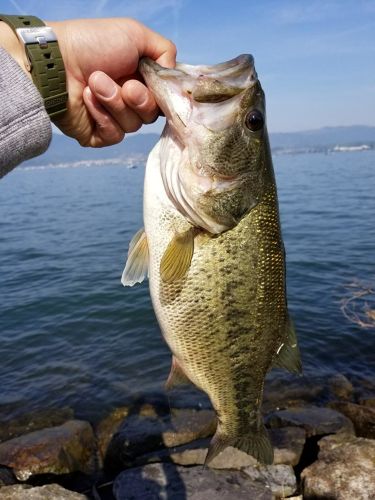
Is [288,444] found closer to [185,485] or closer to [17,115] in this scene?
[185,485]

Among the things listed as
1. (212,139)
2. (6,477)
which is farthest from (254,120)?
(6,477)

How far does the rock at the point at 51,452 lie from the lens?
6.47 meters

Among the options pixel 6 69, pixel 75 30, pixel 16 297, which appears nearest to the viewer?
pixel 6 69

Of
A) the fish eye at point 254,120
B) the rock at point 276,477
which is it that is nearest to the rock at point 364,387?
the rock at point 276,477

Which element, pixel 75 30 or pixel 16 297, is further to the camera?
pixel 16 297

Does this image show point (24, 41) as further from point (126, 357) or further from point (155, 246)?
point (126, 357)

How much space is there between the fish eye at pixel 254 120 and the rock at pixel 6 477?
6.00 m

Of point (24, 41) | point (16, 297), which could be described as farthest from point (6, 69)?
point (16, 297)

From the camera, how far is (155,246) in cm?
300

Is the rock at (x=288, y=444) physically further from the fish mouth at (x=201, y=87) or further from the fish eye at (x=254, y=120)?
the fish mouth at (x=201, y=87)

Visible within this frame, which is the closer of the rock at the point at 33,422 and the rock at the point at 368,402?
the rock at the point at 33,422

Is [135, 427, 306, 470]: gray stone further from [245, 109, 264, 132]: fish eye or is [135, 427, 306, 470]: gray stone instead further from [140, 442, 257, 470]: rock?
[245, 109, 264, 132]: fish eye

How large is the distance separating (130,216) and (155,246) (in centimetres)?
2905

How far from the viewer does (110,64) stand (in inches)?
116
